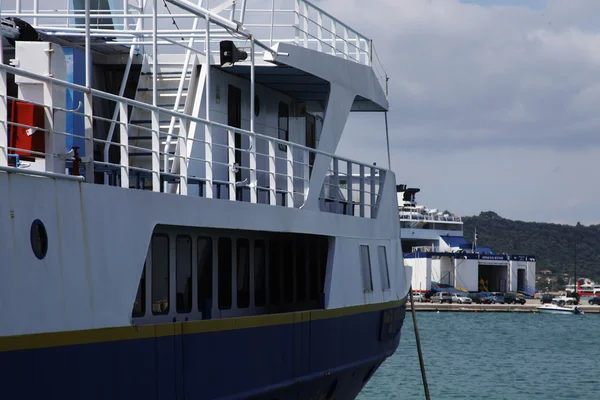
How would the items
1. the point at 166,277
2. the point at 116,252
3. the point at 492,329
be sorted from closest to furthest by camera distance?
the point at 116,252 < the point at 166,277 < the point at 492,329

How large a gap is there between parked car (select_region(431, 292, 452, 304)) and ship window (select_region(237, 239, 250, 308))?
292ft

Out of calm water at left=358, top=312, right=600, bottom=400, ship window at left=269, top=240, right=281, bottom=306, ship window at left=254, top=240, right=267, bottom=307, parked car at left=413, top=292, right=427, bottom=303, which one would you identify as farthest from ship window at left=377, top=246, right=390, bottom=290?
parked car at left=413, top=292, right=427, bottom=303

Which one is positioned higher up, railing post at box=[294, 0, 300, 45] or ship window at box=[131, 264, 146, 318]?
railing post at box=[294, 0, 300, 45]

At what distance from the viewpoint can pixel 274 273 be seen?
1544 cm

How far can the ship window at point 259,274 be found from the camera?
1478 centimetres

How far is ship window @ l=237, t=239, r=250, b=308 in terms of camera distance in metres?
14.2

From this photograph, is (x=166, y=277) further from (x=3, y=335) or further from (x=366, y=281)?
(x=366, y=281)

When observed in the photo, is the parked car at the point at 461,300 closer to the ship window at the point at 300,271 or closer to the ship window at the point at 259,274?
the ship window at the point at 300,271

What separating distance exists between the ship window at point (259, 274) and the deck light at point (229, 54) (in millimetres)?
2497

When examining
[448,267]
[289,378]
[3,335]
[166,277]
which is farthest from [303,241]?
[448,267]

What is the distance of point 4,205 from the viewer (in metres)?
8.70

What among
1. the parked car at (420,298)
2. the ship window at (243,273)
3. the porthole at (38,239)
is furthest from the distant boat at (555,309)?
the porthole at (38,239)

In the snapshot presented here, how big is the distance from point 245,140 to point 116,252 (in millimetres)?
6665

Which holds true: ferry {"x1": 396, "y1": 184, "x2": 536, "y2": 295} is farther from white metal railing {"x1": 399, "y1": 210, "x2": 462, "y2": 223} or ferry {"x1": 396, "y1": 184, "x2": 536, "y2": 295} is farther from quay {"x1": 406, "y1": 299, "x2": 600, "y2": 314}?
quay {"x1": 406, "y1": 299, "x2": 600, "y2": 314}
